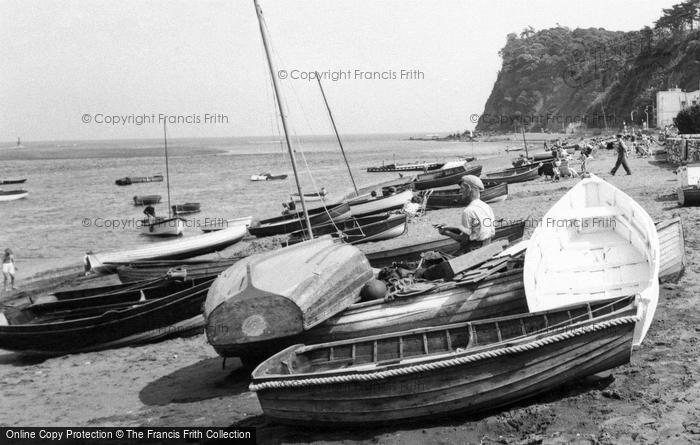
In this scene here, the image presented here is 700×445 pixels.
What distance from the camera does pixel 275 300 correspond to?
8.59 metres

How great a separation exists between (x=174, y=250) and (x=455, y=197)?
11.4 metres

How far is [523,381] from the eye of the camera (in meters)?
7.21

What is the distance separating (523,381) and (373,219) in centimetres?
1511

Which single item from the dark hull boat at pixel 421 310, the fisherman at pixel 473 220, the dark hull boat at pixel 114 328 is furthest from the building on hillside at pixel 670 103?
the dark hull boat at pixel 421 310

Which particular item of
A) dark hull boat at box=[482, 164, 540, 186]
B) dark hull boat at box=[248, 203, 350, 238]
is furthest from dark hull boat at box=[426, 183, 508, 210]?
dark hull boat at box=[482, 164, 540, 186]

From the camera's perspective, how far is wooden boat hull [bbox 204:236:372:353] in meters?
8.61

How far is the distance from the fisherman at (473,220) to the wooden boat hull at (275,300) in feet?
6.88

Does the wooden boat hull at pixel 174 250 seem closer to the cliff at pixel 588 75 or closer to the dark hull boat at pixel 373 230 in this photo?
the dark hull boat at pixel 373 230

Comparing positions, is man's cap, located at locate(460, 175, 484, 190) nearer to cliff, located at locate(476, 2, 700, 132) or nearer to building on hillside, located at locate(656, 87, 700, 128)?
cliff, located at locate(476, 2, 700, 132)

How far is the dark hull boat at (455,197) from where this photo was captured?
25953mm

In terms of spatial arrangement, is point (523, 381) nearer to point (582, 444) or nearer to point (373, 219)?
point (582, 444)

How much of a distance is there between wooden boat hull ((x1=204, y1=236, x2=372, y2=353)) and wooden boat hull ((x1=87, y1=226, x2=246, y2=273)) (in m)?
12.6

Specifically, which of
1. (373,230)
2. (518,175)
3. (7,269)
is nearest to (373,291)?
(373,230)

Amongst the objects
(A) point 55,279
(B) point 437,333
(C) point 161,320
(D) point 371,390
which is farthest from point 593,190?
(A) point 55,279
